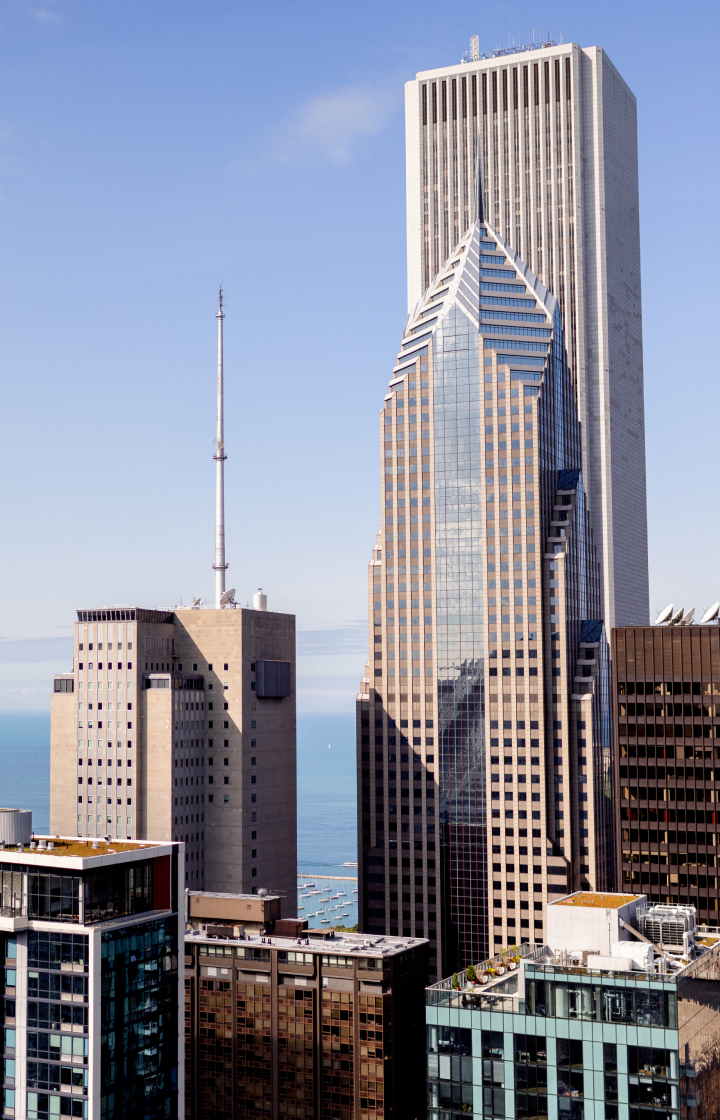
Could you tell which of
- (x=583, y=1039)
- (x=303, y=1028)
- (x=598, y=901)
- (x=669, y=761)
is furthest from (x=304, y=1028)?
(x=583, y=1039)

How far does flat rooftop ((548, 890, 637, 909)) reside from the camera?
427ft

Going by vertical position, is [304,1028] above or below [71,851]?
below

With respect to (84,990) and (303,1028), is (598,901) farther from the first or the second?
(303,1028)

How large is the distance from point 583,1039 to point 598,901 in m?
23.6

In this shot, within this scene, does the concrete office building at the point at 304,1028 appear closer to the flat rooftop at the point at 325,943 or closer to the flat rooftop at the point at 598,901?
the flat rooftop at the point at 325,943

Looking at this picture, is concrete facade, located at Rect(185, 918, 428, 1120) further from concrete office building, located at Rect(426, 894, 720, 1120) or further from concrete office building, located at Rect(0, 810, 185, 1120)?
concrete office building, located at Rect(426, 894, 720, 1120)

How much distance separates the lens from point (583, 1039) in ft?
364

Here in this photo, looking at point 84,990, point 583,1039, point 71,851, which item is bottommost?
point 583,1039

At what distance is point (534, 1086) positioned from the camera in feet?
370

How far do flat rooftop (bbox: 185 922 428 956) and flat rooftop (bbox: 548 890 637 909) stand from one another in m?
44.0

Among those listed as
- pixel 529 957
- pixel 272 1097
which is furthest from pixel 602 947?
pixel 272 1097

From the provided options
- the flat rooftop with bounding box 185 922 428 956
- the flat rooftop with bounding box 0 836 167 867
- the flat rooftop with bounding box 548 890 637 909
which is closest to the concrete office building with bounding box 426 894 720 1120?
the flat rooftop with bounding box 548 890 637 909

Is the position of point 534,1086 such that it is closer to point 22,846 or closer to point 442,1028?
point 442,1028

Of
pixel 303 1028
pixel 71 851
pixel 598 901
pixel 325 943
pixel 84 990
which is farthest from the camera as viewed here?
pixel 325 943
